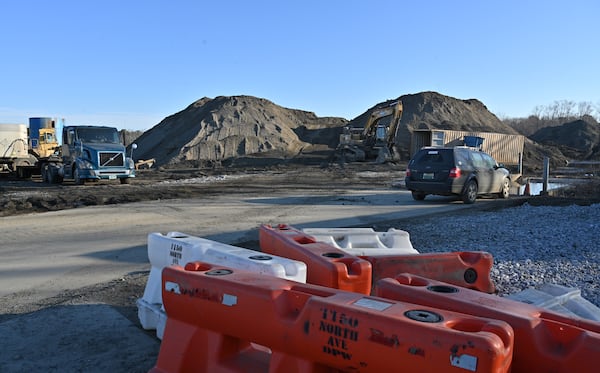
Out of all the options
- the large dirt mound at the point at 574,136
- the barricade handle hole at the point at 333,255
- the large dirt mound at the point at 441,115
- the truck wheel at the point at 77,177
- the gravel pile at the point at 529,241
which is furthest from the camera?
the large dirt mound at the point at 574,136

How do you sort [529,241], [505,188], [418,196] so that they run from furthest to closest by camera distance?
[505,188] < [418,196] < [529,241]

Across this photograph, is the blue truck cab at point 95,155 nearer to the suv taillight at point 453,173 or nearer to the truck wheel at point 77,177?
the truck wheel at point 77,177

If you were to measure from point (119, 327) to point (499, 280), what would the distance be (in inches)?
170

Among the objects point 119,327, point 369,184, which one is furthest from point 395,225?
point 369,184

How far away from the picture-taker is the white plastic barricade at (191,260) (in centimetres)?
381

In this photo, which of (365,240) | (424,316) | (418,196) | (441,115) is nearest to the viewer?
(424,316)

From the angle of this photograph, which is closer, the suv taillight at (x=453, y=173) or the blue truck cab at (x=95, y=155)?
the suv taillight at (x=453, y=173)

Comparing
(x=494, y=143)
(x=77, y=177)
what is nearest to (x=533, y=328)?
(x=77, y=177)

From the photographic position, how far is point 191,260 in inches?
172

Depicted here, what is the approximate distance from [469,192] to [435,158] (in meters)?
1.45

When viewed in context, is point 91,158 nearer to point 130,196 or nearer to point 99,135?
point 99,135

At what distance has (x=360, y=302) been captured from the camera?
106 inches

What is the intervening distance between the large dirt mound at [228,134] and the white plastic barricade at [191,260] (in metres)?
37.7

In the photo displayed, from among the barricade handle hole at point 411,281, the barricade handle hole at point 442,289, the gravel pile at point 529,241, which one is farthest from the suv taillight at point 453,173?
the barricade handle hole at point 442,289
